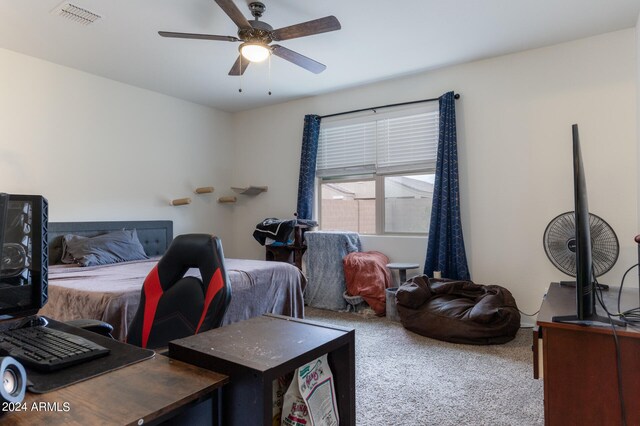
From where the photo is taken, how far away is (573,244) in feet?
8.55

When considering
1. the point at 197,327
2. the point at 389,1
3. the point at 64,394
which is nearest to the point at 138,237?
the point at 197,327

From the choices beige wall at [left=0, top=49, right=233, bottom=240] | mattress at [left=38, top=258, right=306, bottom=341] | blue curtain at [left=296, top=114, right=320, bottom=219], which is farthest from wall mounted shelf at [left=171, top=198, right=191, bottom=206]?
blue curtain at [left=296, top=114, right=320, bottom=219]

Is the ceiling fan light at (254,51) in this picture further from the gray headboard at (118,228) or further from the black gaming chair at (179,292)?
the gray headboard at (118,228)

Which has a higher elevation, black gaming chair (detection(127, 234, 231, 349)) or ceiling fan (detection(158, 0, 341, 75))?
ceiling fan (detection(158, 0, 341, 75))

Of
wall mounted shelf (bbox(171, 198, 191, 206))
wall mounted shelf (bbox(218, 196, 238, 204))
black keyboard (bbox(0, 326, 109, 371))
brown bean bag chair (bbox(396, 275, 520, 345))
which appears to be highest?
wall mounted shelf (bbox(218, 196, 238, 204))

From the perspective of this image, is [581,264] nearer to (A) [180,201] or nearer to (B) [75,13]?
(B) [75,13]

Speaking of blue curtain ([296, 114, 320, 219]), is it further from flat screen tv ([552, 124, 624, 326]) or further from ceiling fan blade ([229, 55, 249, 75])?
flat screen tv ([552, 124, 624, 326])

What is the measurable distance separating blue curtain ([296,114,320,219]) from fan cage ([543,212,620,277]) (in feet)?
8.92

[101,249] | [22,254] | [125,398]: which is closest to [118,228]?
[101,249]

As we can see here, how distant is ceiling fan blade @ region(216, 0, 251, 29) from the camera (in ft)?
7.36

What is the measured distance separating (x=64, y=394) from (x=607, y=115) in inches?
161

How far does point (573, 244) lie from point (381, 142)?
2348 millimetres

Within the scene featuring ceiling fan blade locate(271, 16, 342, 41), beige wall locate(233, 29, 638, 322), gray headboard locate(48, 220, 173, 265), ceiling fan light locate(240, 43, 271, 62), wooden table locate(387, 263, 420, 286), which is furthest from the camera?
wooden table locate(387, 263, 420, 286)

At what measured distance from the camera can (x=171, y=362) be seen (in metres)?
0.89
